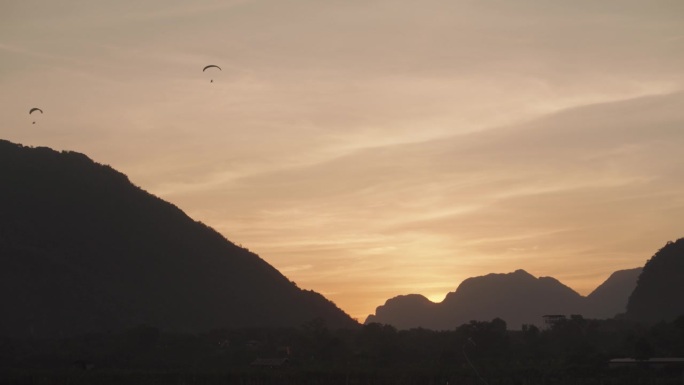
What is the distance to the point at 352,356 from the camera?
82375 mm

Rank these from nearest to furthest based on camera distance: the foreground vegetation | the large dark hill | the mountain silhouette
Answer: the foreground vegetation < the large dark hill < the mountain silhouette

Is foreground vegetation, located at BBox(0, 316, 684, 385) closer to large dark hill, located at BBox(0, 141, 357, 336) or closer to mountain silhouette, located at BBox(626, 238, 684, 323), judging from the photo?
large dark hill, located at BBox(0, 141, 357, 336)

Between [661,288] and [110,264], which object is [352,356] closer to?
[110,264]

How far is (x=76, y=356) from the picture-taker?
80.3 meters

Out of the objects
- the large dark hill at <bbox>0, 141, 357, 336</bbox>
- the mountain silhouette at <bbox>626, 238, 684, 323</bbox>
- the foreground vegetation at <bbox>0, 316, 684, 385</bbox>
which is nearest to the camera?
the foreground vegetation at <bbox>0, 316, 684, 385</bbox>

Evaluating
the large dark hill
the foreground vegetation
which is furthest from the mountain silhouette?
the large dark hill

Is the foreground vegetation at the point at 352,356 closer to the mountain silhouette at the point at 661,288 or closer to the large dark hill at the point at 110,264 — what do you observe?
the large dark hill at the point at 110,264

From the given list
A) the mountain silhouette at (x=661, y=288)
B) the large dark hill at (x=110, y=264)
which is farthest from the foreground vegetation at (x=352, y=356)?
the mountain silhouette at (x=661, y=288)

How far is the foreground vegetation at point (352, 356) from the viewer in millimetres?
61500

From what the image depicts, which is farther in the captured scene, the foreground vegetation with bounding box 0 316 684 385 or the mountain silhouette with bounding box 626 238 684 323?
the mountain silhouette with bounding box 626 238 684 323

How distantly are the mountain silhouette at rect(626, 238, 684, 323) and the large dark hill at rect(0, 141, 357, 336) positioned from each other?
5051cm

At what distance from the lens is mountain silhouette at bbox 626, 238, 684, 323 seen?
13588 centimetres

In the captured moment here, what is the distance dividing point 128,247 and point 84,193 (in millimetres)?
14208

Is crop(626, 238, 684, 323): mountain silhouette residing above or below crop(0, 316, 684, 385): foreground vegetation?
above
